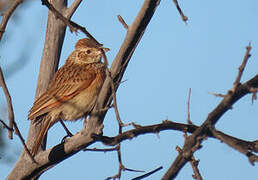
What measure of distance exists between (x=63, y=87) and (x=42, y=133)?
2.98 feet

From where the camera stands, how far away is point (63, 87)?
755 cm

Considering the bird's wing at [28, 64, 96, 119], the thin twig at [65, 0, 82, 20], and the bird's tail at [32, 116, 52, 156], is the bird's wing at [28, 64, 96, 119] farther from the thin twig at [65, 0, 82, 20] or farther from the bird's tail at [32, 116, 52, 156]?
the thin twig at [65, 0, 82, 20]

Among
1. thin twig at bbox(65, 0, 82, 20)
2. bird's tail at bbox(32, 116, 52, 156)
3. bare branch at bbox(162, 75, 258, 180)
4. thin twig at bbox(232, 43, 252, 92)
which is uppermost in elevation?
thin twig at bbox(65, 0, 82, 20)

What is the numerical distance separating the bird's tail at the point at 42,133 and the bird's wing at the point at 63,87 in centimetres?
19

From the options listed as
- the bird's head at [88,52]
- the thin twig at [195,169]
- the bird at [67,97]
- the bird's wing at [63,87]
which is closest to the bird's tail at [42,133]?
the bird at [67,97]

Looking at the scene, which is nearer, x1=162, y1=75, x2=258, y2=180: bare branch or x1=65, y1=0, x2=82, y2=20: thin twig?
x1=162, y1=75, x2=258, y2=180: bare branch

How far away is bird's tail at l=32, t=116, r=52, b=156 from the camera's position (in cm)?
666

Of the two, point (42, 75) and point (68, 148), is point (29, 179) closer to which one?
point (68, 148)

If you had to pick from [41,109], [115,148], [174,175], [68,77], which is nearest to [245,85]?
[174,175]

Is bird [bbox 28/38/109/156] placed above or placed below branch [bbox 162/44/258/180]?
below

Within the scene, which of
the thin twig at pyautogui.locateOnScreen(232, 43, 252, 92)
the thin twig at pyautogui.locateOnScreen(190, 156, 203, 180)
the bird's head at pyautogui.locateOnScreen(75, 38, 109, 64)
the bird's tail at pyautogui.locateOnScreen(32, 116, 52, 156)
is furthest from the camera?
the bird's head at pyautogui.locateOnScreen(75, 38, 109, 64)

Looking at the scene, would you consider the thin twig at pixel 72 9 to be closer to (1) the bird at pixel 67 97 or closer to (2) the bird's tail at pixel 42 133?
(1) the bird at pixel 67 97

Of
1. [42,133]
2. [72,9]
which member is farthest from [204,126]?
[72,9]

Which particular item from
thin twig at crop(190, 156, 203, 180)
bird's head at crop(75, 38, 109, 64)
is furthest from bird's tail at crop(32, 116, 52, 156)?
thin twig at crop(190, 156, 203, 180)
